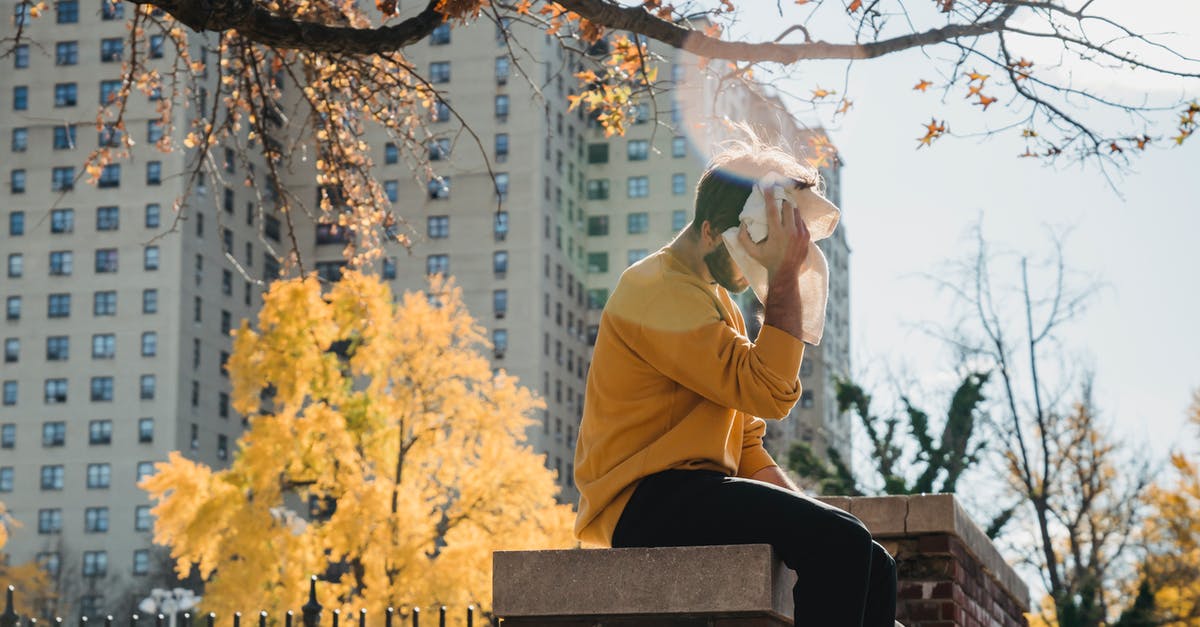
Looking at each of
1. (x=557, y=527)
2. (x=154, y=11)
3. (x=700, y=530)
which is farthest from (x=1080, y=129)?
(x=557, y=527)

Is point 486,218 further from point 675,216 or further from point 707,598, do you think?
point 707,598

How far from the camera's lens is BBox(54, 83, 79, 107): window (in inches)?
3509

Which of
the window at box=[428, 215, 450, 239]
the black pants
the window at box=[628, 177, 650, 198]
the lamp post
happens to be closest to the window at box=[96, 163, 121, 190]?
the window at box=[428, 215, 450, 239]

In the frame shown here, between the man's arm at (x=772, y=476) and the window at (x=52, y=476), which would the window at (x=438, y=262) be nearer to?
the window at (x=52, y=476)

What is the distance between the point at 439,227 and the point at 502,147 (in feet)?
20.7

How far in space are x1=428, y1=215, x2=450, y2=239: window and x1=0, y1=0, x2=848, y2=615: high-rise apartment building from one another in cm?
9

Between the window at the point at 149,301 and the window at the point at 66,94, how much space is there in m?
12.0

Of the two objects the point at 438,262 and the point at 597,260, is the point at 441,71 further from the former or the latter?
the point at 597,260

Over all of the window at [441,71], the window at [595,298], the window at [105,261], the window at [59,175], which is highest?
the window at [441,71]

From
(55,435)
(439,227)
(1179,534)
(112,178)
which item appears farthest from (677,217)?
(1179,534)

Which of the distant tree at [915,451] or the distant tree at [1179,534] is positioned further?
the distant tree at [1179,534]

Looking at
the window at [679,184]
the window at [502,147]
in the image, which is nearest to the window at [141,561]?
the window at [502,147]

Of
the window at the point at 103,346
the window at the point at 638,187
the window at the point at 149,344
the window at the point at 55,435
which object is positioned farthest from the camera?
the window at the point at 638,187

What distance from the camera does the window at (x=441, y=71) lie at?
97.0 meters
